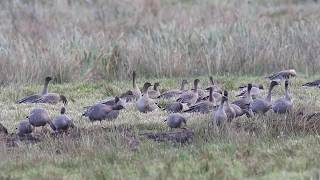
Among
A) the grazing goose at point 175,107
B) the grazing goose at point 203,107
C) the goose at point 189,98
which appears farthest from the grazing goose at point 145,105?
the goose at point 189,98

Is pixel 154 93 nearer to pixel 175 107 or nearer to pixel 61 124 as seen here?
pixel 175 107

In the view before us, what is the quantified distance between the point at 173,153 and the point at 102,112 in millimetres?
2299

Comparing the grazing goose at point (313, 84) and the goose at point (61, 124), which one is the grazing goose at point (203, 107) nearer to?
the goose at point (61, 124)

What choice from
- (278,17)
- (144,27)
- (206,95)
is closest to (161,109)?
(206,95)

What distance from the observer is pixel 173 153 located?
8.37m

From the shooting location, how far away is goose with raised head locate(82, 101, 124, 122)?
34.2 ft

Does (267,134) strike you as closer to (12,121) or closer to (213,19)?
(12,121)

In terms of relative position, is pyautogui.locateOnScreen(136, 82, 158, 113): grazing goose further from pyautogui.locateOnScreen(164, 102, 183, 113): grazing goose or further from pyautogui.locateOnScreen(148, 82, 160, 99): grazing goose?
pyautogui.locateOnScreen(148, 82, 160, 99): grazing goose

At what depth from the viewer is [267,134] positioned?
9078 millimetres

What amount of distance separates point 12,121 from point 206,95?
119 inches

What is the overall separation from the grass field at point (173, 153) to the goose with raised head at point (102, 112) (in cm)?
12

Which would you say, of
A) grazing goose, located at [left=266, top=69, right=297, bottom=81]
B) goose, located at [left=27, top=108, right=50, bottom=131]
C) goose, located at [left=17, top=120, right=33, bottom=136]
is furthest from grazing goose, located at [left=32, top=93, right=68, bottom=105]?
grazing goose, located at [left=266, top=69, right=297, bottom=81]

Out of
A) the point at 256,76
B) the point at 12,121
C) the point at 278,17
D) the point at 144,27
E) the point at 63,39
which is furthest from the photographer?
the point at 278,17

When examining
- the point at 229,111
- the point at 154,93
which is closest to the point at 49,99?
the point at 154,93
